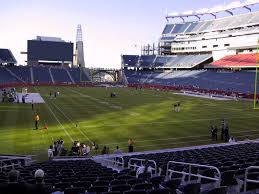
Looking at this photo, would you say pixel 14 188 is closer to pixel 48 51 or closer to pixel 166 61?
pixel 48 51

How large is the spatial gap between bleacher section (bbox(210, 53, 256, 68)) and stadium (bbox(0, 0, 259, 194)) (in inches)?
22.8

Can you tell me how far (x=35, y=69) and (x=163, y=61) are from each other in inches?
1852

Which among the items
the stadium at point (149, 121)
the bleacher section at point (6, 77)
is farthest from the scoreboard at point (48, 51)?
the bleacher section at point (6, 77)

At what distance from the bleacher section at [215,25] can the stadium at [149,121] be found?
1.70ft

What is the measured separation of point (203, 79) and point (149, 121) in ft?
208

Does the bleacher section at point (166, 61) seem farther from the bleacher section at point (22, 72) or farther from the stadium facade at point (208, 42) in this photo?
the bleacher section at point (22, 72)

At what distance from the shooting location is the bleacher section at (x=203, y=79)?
82.6 meters

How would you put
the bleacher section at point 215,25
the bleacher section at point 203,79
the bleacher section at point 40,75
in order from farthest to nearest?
the bleacher section at point 215,25, the bleacher section at point 40,75, the bleacher section at point 203,79

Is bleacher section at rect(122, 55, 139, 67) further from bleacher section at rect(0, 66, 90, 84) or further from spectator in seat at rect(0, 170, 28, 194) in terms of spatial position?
spectator in seat at rect(0, 170, 28, 194)

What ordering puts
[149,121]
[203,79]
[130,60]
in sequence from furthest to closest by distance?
1. [130,60]
2. [203,79]
3. [149,121]

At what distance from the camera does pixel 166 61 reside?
13725 cm

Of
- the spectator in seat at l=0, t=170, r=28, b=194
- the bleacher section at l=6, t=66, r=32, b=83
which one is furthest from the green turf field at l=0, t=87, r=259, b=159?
the bleacher section at l=6, t=66, r=32, b=83

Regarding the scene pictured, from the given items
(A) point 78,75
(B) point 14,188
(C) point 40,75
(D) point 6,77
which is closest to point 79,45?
(A) point 78,75

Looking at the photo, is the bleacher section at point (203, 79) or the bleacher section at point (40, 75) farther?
the bleacher section at point (40, 75)
